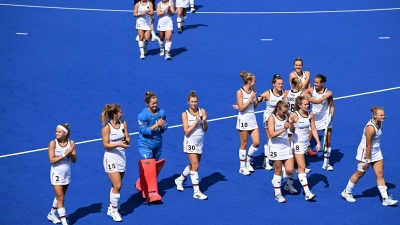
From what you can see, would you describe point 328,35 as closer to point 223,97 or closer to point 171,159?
point 223,97

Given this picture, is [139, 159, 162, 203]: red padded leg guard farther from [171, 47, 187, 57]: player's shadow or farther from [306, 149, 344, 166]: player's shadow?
[171, 47, 187, 57]: player's shadow

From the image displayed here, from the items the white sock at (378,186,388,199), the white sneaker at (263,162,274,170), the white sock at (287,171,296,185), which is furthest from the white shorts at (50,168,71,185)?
the white sock at (378,186,388,199)

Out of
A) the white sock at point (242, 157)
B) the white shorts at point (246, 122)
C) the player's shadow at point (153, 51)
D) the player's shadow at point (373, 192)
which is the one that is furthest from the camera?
the player's shadow at point (153, 51)

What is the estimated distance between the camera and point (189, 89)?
830 inches

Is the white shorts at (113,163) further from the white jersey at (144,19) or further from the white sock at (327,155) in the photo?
the white jersey at (144,19)

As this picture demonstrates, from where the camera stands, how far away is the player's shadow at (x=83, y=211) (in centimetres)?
1383

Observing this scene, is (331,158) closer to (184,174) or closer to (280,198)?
(280,198)

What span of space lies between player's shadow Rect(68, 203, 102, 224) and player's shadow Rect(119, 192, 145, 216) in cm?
46

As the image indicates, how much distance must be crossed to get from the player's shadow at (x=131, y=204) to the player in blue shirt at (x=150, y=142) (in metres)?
0.23

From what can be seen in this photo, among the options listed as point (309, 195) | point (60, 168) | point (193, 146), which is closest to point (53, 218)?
point (60, 168)

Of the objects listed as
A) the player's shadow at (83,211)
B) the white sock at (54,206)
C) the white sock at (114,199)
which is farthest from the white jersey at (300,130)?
the white sock at (54,206)

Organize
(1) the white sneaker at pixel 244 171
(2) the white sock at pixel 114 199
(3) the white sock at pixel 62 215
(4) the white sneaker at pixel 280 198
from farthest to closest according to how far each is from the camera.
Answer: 1. (1) the white sneaker at pixel 244 171
2. (4) the white sneaker at pixel 280 198
3. (2) the white sock at pixel 114 199
4. (3) the white sock at pixel 62 215

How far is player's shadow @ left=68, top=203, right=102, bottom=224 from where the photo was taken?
13.8 m

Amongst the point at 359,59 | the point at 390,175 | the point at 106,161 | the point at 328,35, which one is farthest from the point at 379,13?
the point at 106,161
